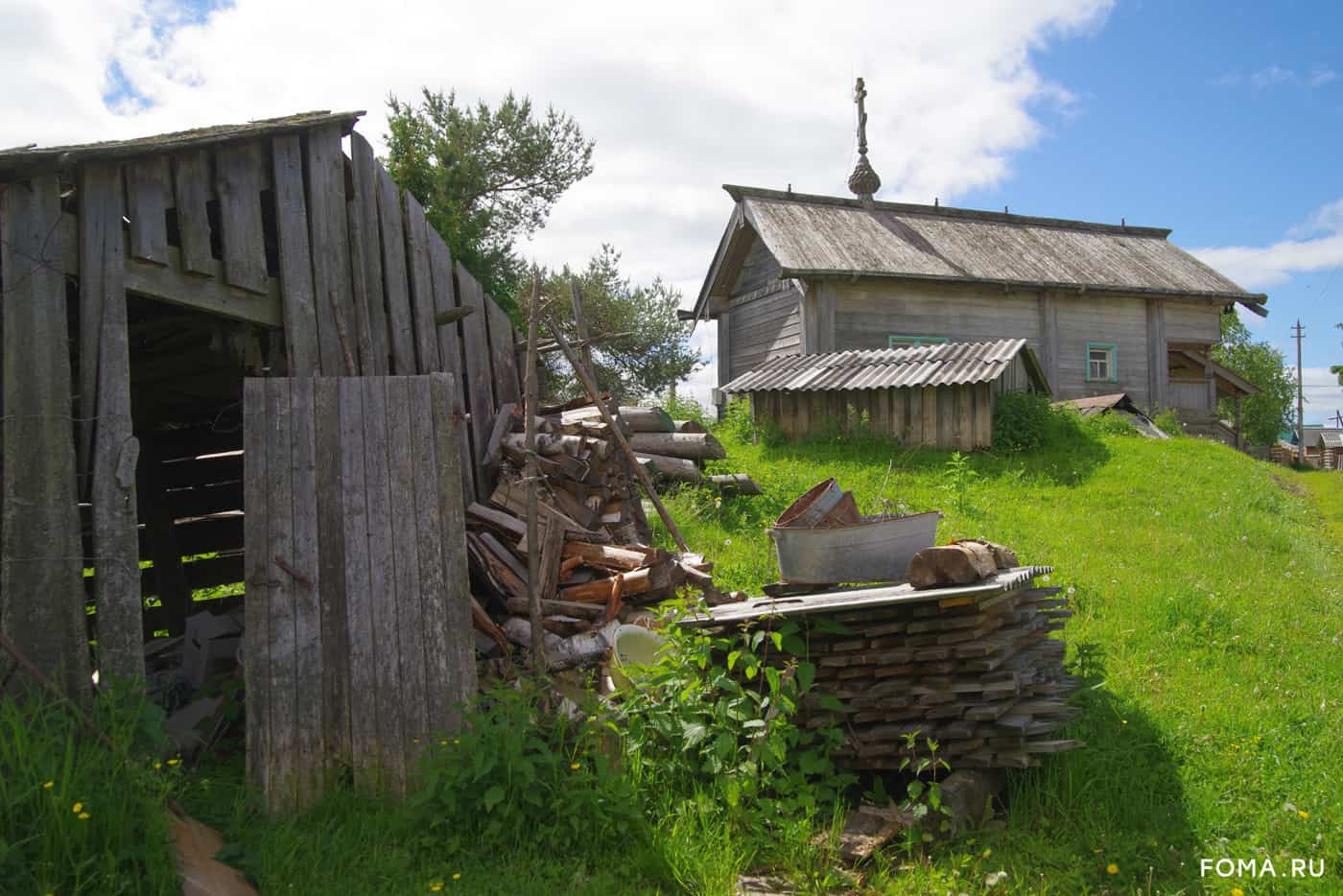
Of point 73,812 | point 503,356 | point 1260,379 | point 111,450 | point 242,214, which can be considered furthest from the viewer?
point 1260,379

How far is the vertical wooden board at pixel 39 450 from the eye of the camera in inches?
157

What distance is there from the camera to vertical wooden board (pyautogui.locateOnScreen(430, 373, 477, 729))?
456cm

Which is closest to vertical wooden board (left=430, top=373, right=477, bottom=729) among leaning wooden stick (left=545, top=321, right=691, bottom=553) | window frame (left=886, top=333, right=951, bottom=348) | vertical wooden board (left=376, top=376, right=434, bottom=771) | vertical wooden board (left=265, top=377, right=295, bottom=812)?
vertical wooden board (left=376, top=376, right=434, bottom=771)

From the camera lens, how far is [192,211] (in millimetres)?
4758

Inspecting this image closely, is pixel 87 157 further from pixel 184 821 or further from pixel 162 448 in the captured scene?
pixel 162 448

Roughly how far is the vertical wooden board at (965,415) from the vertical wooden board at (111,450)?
11.3m

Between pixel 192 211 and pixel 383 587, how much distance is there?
2260 mm

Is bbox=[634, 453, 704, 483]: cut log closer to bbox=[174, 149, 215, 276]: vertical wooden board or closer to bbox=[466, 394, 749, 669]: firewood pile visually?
bbox=[466, 394, 749, 669]: firewood pile

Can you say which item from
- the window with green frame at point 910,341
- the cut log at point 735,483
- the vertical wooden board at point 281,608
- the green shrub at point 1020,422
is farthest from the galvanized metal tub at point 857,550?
the window with green frame at point 910,341

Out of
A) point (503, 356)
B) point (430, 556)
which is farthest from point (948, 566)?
point (503, 356)

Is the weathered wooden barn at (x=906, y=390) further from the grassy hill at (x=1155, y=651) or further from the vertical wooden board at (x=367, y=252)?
the vertical wooden board at (x=367, y=252)

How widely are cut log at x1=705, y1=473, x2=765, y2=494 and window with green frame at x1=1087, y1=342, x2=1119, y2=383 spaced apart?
12.5 meters

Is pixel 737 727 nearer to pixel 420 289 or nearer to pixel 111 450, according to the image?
pixel 111 450

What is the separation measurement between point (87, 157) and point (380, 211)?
2.25m
